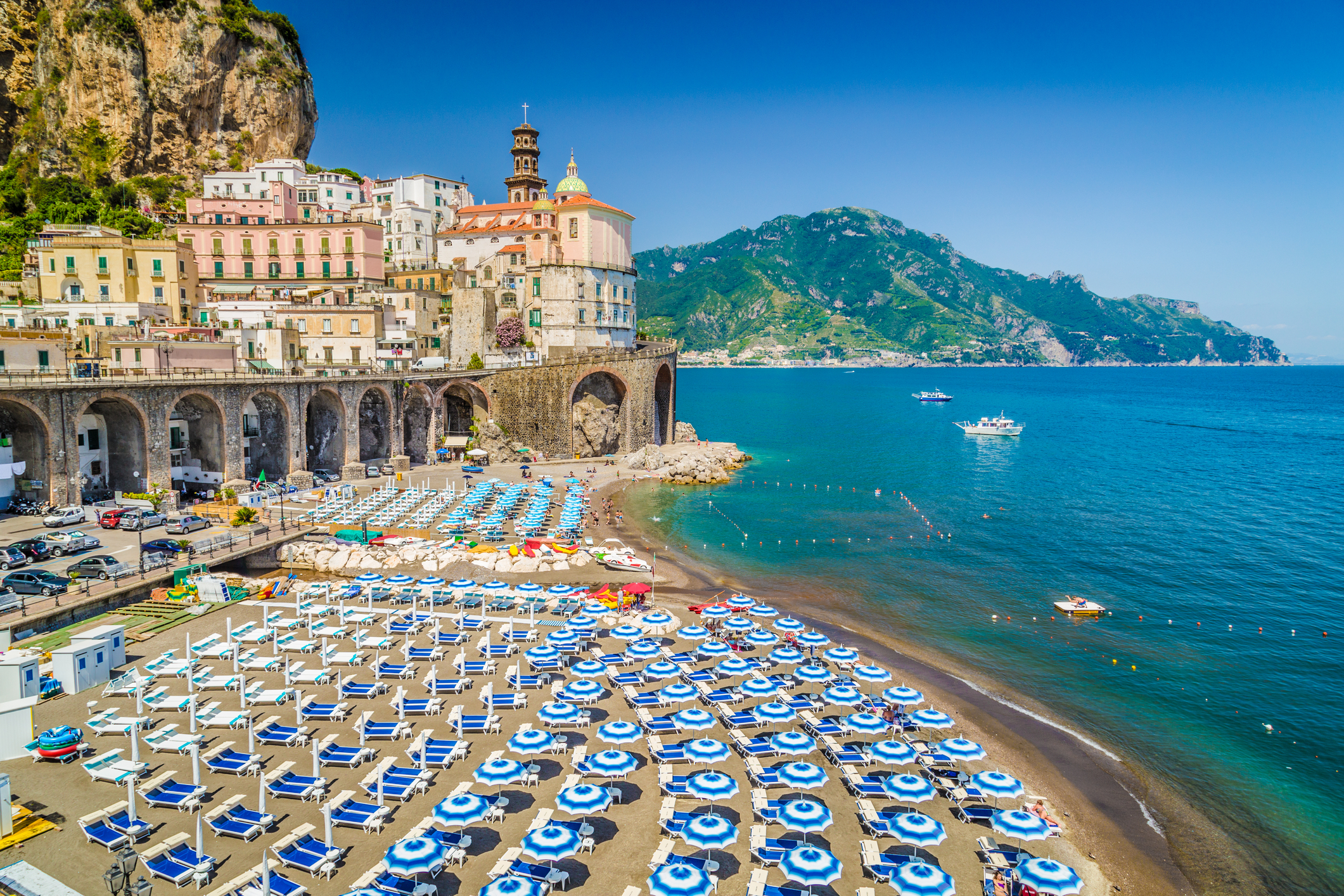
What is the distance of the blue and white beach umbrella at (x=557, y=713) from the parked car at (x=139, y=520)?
29.4 metres

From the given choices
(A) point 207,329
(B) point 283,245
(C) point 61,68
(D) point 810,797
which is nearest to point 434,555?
(D) point 810,797

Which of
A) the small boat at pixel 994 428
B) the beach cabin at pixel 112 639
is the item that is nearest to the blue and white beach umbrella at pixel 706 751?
the beach cabin at pixel 112 639

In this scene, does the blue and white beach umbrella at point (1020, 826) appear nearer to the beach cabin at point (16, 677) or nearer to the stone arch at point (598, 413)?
the beach cabin at point (16, 677)

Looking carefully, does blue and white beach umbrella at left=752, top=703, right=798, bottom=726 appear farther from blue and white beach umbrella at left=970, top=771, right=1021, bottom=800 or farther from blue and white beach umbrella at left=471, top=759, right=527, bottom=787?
blue and white beach umbrella at left=471, top=759, right=527, bottom=787

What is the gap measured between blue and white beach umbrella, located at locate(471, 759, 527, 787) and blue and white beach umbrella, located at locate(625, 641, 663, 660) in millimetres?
9217

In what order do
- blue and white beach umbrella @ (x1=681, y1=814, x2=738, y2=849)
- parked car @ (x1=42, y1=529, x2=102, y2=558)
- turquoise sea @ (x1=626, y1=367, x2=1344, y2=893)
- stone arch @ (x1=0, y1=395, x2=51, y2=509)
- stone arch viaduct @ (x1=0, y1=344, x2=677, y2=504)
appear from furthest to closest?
stone arch viaduct @ (x1=0, y1=344, x2=677, y2=504)
stone arch @ (x1=0, y1=395, x2=51, y2=509)
parked car @ (x1=42, y1=529, x2=102, y2=558)
turquoise sea @ (x1=626, y1=367, x2=1344, y2=893)
blue and white beach umbrella @ (x1=681, y1=814, x2=738, y2=849)

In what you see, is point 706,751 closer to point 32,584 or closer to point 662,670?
point 662,670

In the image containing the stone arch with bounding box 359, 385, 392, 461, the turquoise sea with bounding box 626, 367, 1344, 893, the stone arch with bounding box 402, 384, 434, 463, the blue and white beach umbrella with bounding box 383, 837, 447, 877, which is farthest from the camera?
the stone arch with bounding box 402, 384, 434, 463

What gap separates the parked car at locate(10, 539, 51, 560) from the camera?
1318 inches

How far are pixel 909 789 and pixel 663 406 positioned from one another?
240ft

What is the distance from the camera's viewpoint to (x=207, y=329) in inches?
2258

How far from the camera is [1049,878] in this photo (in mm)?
16828

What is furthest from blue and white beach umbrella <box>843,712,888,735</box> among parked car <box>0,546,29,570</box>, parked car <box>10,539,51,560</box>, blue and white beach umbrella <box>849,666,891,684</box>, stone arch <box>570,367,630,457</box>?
stone arch <box>570,367,630,457</box>

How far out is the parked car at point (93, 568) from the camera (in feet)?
106
